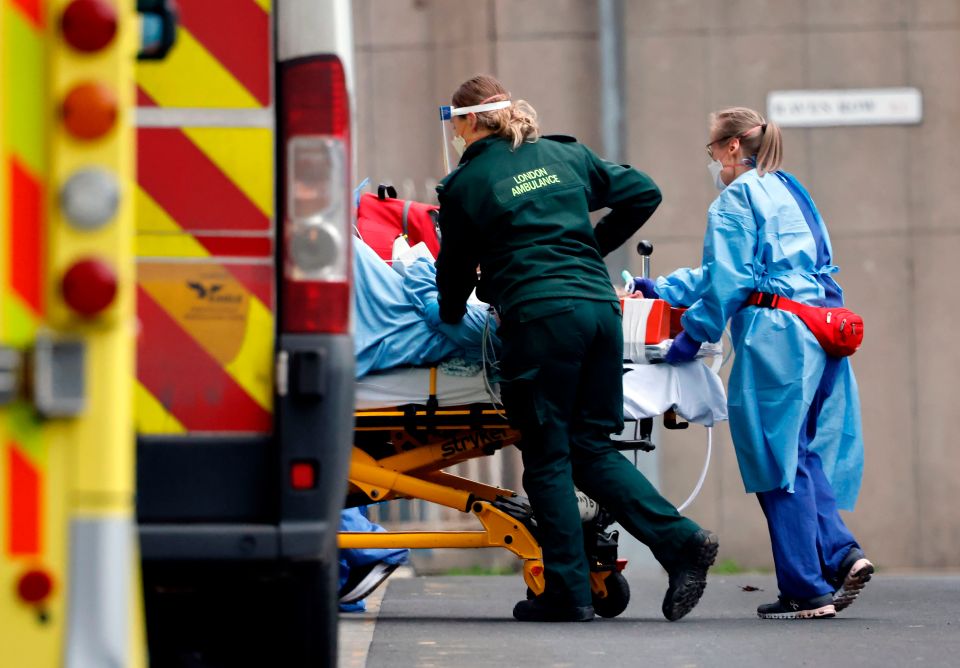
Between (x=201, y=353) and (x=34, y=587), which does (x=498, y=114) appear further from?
(x=34, y=587)

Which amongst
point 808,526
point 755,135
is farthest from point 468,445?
point 755,135

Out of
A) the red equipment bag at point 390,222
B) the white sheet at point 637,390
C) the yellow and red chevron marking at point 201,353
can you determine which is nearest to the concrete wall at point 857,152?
the red equipment bag at point 390,222

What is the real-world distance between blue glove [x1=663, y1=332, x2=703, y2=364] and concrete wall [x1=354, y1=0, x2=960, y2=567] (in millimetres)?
4676

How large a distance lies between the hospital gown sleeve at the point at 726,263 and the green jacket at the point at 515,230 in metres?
0.44

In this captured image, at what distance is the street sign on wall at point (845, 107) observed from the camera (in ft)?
37.2

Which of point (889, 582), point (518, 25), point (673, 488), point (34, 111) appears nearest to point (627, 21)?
point (518, 25)

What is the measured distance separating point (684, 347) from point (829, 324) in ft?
1.76

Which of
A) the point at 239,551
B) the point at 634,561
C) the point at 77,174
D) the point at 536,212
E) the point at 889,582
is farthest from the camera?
the point at 634,561

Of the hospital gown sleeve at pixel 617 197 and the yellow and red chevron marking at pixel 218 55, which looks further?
the hospital gown sleeve at pixel 617 197

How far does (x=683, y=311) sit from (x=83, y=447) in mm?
4375

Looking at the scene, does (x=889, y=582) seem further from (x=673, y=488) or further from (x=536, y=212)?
(x=536, y=212)

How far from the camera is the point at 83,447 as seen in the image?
2.79 m

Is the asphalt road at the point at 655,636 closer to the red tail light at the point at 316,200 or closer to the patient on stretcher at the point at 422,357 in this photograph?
the patient on stretcher at the point at 422,357

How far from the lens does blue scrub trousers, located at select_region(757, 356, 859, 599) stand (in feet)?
21.4
